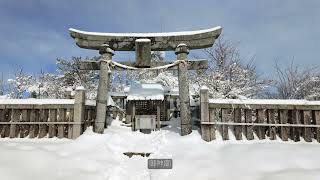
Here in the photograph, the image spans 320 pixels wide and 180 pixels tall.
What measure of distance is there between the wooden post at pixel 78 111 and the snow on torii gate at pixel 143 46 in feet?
2.57

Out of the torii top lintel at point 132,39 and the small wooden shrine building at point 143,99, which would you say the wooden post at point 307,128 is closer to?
the torii top lintel at point 132,39

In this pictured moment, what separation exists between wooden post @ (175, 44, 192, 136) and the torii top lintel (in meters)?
0.37

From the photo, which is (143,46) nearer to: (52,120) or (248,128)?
(52,120)

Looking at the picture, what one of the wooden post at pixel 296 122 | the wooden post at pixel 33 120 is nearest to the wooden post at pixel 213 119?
the wooden post at pixel 296 122

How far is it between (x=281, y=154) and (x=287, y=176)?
1.25 meters

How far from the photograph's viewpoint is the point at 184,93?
8250 mm

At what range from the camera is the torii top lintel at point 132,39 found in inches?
343

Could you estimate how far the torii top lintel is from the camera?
870 cm

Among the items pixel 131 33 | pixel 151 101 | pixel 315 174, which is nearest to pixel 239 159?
pixel 315 174

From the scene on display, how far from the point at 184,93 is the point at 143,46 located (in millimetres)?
2249

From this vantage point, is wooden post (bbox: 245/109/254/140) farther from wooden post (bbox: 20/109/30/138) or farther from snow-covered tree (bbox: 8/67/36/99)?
snow-covered tree (bbox: 8/67/36/99)

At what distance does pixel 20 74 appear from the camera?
24578 mm

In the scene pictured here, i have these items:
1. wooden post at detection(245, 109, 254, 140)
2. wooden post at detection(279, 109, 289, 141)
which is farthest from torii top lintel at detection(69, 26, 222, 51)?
wooden post at detection(279, 109, 289, 141)

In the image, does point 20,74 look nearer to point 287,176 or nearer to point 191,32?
point 191,32
